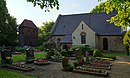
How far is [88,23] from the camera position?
42.5 metres

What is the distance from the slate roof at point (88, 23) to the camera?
3881 cm

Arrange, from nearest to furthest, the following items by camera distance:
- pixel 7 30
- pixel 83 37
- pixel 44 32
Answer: pixel 83 37, pixel 7 30, pixel 44 32

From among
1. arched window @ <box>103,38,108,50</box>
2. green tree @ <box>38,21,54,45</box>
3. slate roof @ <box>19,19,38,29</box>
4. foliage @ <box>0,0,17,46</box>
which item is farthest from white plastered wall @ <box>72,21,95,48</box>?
green tree @ <box>38,21,54,45</box>

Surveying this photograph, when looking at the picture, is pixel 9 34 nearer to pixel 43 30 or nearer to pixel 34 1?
pixel 43 30

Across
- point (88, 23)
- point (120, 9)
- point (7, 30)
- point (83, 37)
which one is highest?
point (88, 23)

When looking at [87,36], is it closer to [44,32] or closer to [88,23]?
[88,23]

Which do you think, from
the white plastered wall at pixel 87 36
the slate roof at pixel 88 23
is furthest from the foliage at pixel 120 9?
the slate roof at pixel 88 23

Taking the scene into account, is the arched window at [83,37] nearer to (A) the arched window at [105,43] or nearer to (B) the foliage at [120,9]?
(A) the arched window at [105,43]

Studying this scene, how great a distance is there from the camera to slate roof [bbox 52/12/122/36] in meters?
38.8

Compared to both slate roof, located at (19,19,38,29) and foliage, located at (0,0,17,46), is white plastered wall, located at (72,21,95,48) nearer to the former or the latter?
foliage, located at (0,0,17,46)

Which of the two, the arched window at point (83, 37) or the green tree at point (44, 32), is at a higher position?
the green tree at point (44, 32)

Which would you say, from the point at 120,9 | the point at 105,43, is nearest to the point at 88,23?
the point at 105,43

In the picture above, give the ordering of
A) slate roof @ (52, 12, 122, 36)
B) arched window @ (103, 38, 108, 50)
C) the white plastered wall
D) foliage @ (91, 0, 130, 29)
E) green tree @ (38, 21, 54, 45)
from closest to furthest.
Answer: foliage @ (91, 0, 130, 29), the white plastered wall, slate roof @ (52, 12, 122, 36), arched window @ (103, 38, 108, 50), green tree @ (38, 21, 54, 45)

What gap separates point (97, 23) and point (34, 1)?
34.1 meters
